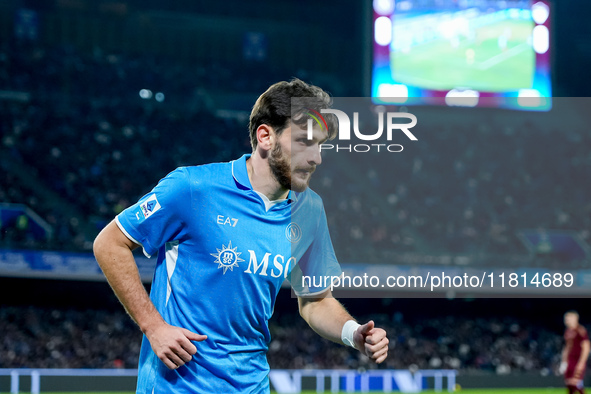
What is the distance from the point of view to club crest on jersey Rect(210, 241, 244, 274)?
9.10ft

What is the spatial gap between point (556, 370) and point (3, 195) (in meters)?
16.4

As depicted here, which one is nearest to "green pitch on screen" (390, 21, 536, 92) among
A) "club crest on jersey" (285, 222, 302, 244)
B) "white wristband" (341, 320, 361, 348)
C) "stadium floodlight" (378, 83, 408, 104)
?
"stadium floodlight" (378, 83, 408, 104)

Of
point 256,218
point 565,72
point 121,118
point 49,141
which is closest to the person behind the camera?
point 256,218

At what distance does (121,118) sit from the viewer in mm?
23844

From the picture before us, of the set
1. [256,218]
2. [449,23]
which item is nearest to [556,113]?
[449,23]

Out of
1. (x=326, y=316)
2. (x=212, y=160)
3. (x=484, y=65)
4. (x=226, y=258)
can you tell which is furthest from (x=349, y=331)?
(x=212, y=160)

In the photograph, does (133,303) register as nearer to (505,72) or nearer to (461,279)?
(461,279)

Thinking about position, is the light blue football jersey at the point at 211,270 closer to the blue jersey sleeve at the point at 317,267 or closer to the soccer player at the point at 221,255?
the soccer player at the point at 221,255

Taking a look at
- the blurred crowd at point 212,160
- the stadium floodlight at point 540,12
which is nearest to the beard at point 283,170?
the blurred crowd at point 212,160

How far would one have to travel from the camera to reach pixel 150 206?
8.80 ft

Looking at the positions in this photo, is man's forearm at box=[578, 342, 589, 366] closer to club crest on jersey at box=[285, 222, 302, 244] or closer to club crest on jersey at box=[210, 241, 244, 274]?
club crest on jersey at box=[285, 222, 302, 244]

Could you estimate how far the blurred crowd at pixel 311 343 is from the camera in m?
18.7

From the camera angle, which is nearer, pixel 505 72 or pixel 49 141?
pixel 505 72

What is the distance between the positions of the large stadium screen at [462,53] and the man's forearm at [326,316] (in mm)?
16718
